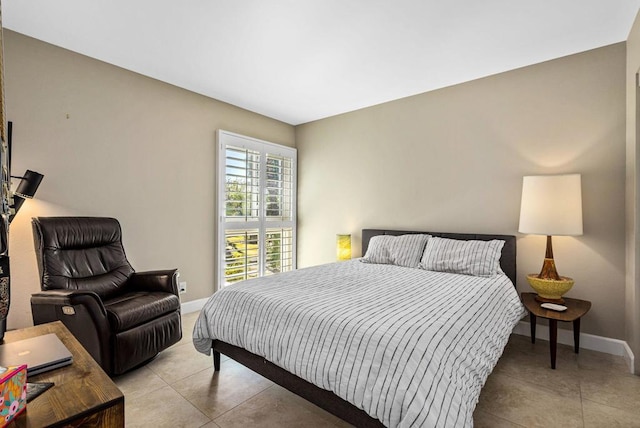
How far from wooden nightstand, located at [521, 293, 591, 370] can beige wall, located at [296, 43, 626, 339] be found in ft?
0.97

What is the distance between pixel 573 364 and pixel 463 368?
1741 mm

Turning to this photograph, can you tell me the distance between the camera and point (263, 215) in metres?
4.48

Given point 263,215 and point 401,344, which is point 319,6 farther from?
point 263,215

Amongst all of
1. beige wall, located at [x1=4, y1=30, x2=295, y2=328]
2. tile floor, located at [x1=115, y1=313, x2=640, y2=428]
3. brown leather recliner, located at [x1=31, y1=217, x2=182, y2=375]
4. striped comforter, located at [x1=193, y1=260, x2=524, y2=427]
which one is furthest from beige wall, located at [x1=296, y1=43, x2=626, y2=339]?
brown leather recliner, located at [x1=31, y1=217, x2=182, y2=375]

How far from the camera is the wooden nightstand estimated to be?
238 centimetres

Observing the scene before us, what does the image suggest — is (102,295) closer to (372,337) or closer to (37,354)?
A: (37,354)

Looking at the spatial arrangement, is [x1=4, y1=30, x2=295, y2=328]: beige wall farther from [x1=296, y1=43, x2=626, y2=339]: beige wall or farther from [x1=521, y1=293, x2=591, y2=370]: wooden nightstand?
[x1=521, y1=293, x2=591, y2=370]: wooden nightstand

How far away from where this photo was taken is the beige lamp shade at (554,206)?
2.56m

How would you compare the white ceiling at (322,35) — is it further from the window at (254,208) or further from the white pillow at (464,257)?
the white pillow at (464,257)

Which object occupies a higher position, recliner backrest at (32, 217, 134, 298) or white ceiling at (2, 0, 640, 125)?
white ceiling at (2, 0, 640, 125)

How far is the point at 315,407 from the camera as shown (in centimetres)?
198

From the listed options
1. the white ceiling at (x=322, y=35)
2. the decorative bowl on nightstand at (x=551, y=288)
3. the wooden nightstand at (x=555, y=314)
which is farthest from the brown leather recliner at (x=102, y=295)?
the decorative bowl on nightstand at (x=551, y=288)

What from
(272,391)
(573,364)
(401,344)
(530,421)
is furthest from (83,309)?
(573,364)

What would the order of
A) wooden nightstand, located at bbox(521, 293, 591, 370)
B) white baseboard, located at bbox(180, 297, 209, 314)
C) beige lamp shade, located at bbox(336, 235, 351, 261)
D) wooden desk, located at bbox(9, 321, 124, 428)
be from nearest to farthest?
wooden desk, located at bbox(9, 321, 124, 428)
wooden nightstand, located at bbox(521, 293, 591, 370)
white baseboard, located at bbox(180, 297, 209, 314)
beige lamp shade, located at bbox(336, 235, 351, 261)
